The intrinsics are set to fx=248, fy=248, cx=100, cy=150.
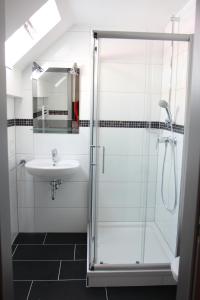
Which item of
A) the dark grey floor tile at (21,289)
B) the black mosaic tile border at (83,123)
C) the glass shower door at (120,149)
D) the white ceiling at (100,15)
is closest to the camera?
the white ceiling at (100,15)

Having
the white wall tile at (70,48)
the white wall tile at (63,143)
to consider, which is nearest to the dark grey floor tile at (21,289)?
the white wall tile at (63,143)

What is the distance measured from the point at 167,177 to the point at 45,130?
149 centimetres

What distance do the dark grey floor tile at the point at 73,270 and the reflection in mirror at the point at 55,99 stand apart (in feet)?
4.72

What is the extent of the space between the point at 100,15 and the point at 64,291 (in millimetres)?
2635

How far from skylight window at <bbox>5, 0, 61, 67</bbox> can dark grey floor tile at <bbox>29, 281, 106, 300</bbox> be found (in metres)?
2.04

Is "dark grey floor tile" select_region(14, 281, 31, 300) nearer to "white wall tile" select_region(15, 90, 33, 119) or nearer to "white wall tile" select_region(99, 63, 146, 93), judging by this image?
"white wall tile" select_region(15, 90, 33, 119)

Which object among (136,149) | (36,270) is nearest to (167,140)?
(136,149)

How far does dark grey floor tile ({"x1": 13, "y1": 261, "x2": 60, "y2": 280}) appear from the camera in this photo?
7.44ft

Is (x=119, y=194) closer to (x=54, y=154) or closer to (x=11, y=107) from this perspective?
(x=54, y=154)

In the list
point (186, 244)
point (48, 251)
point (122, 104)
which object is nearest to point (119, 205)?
point (48, 251)

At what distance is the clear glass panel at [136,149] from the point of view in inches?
98.9

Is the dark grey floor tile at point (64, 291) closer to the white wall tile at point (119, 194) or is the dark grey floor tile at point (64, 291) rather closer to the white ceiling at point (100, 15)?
the white wall tile at point (119, 194)

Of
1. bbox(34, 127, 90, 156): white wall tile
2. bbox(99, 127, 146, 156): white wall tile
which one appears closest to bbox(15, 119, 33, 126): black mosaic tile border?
bbox(34, 127, 90, 156): white wall tile

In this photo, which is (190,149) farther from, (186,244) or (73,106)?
(73,106)
